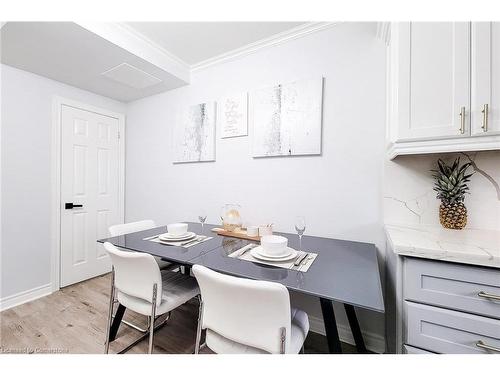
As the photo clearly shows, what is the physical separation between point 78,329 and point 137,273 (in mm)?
1115

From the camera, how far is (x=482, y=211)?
1260 millimetres

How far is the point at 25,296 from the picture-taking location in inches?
84.1

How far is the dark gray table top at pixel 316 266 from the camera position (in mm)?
839

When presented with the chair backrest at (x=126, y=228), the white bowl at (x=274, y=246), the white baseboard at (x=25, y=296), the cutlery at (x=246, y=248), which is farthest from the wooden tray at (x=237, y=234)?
the white baseboard at (x=25, y=296)

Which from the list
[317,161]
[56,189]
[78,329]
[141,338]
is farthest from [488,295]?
[56,189]

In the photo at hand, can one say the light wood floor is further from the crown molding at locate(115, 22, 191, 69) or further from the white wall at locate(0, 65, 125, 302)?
the crown molding at locate(115, 22, 191, 69)

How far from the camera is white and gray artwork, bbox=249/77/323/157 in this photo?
5.71 ft

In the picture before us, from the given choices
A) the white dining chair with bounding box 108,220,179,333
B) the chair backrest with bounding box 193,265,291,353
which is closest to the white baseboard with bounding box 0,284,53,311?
the white dining chair with bounding box 108,220,179,333

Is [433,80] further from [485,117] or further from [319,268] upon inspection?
[319,268]

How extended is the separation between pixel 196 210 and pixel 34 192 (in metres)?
1.64

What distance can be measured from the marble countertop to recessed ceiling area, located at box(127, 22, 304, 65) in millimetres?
1771

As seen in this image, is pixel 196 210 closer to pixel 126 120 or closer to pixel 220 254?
pixel 220 254

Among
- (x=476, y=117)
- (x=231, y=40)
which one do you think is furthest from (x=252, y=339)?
(x=231, y=40)
